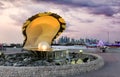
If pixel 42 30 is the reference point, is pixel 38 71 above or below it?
below

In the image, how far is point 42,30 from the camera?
25.8 meters

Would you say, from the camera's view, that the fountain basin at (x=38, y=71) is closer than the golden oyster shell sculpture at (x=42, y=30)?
Yes

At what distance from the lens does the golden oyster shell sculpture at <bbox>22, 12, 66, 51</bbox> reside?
24281mm

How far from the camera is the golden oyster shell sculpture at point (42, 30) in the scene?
24281 mm

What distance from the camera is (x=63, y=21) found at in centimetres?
2475

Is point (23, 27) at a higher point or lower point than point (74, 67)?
higher

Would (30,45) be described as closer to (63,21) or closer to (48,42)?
(48,42)

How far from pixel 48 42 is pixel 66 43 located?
3696 centimetres

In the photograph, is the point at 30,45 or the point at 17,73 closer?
the point at 17,73

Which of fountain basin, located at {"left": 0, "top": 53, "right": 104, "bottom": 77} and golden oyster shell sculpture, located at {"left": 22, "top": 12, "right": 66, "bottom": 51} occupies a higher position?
golden oyster shell sculpture, located at {"left": 22, "top": 12, "right": 66, "bottom": 51}

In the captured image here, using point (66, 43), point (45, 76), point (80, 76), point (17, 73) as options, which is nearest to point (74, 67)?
point (80, 76)

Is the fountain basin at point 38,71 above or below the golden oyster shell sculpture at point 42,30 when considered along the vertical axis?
below

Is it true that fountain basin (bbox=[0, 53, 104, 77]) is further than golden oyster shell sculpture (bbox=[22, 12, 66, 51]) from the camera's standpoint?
No

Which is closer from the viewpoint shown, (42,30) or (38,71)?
(38,71)
